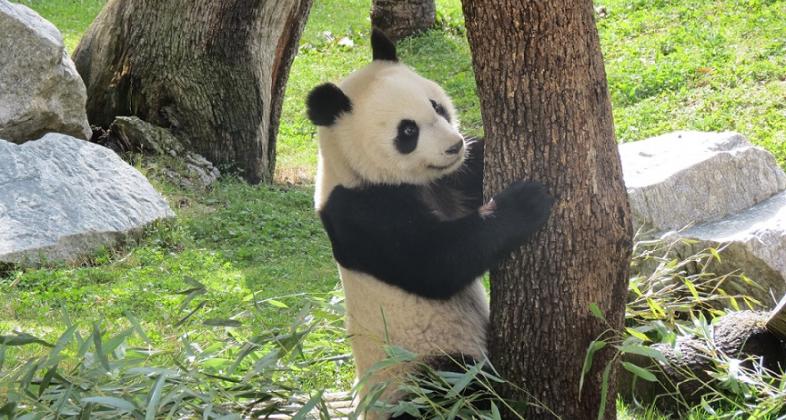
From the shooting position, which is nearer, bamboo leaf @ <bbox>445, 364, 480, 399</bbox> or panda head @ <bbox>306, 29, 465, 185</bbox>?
bamboo leaf @ <bbox>445, 364, 480, 399</bbox>

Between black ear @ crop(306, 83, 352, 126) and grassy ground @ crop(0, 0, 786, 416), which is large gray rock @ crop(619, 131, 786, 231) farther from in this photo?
black ear @ crop(306, 83, 352, 126)

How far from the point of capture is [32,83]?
7.39m

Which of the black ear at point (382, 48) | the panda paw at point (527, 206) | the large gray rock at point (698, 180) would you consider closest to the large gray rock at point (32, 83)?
the black ear at point (382, 48)

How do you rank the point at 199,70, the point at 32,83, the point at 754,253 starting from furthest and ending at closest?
the point at 199,70, the point at 32,83, the point at 754,253

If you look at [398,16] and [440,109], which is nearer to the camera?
[440,109]

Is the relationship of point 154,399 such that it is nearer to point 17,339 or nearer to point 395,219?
point 17,339

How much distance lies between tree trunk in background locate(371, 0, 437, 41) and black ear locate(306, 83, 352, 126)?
9008 millimetres

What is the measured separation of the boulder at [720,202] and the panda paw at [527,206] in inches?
64.7

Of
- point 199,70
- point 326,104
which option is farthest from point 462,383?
point 199,70

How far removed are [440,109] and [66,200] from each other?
3640mm

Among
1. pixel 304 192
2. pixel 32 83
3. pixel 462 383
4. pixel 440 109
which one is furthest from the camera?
pixel 304 192

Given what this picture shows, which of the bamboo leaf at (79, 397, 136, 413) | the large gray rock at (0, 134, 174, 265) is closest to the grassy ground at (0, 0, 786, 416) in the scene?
the large gray rock at (0, 134, 174, 265)

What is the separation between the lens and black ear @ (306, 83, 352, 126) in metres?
3.54

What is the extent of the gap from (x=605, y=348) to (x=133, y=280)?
3661mm
